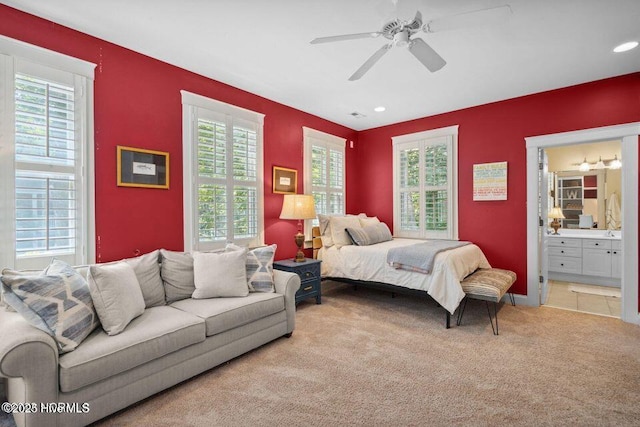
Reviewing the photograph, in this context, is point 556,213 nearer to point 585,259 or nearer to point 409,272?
point 585,259

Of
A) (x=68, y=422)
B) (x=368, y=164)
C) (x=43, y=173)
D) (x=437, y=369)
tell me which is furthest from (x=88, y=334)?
(x=368, y=164)

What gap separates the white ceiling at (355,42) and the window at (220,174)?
17.8 inches

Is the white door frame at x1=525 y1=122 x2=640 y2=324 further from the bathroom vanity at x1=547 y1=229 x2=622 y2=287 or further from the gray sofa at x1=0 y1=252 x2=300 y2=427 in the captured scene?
the gray sofa at x1=0 y1=252 x2=300 y2=427

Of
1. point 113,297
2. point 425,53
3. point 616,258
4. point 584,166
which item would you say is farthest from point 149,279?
point 584,166

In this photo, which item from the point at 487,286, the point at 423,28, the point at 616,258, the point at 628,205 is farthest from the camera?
the point at 616,258

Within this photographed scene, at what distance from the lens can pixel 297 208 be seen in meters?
4.16

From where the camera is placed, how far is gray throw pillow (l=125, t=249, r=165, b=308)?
2604 mm

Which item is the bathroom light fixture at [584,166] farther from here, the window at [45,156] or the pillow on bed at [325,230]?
the window at [45,156]

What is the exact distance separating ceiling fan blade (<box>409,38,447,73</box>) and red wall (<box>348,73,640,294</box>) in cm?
234

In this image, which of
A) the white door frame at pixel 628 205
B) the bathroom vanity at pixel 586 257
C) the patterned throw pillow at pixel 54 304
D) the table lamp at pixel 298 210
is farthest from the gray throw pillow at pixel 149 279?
the bathroom vanity at pixel 586 257

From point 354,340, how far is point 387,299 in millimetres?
1530

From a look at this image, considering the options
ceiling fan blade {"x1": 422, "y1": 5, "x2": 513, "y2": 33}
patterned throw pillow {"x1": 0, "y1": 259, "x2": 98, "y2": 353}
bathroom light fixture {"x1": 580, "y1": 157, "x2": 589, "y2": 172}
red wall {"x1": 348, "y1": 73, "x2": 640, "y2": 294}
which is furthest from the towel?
patterned throw pillow {"x1": 0, "y1": 259, "x2": 98, "y2": 353}

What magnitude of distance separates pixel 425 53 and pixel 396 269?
7.72 ft

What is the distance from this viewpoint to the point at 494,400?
6.93 ft
